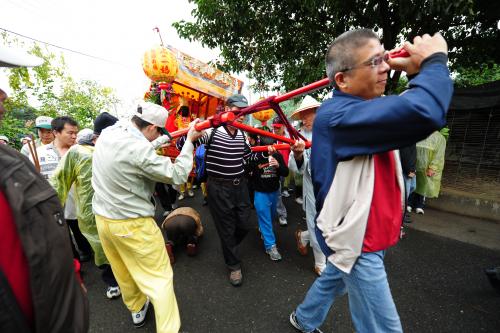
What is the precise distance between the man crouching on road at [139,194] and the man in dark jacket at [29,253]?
0.98 m

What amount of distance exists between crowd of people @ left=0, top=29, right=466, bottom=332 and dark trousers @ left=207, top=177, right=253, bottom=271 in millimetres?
14

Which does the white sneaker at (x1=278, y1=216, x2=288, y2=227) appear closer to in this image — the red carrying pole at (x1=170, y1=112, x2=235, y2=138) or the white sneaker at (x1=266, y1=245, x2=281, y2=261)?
the white sneaker at (x1=266, y1=245, x2=281, y2=261)

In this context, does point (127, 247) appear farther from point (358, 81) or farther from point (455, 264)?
point (455, 264)

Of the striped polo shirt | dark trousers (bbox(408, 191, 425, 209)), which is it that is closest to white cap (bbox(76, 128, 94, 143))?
the striped polo shirt

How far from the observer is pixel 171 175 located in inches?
75.9

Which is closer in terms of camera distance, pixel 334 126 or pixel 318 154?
pixel 334 126

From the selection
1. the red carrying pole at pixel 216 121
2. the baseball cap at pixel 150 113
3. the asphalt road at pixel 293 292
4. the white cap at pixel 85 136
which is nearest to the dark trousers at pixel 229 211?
the asphalt road at pixel 293 292

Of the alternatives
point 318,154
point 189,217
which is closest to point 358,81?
point 318,154

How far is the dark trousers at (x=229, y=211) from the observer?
286 centimetres

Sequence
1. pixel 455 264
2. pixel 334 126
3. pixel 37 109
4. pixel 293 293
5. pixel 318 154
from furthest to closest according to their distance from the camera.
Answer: pixel 37 109 → pixel 455 264 → pixel 293 293 → pixel 318 154 → pixel 334 126

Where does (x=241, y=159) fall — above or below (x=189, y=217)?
above

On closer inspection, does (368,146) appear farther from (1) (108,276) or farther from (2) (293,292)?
(1) (108,276)

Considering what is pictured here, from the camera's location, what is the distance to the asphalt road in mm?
2326

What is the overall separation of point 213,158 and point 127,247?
127 cm
